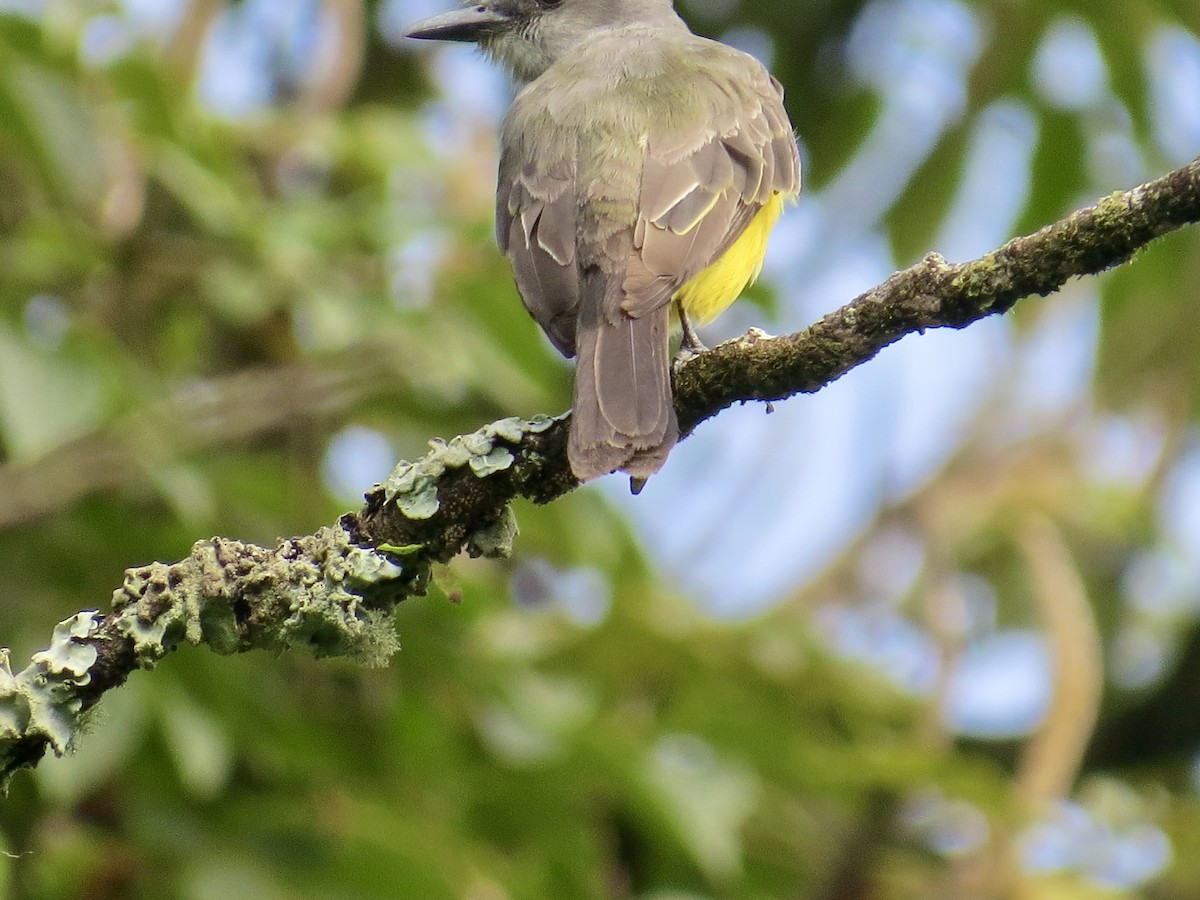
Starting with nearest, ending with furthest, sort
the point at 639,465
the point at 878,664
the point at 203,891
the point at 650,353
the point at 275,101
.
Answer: the point at 639,465 → the point at 650,353 → the point at 203,891 → the point at 878,664 → the point at 275,101

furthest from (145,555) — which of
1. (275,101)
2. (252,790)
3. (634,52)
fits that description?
(275,101)

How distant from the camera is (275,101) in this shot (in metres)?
5.67

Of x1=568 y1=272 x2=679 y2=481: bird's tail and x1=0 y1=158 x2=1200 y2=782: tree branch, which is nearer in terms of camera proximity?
x1=0 y1=158 x2=1200 y2=782: tree branch

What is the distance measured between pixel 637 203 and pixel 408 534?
1.39m

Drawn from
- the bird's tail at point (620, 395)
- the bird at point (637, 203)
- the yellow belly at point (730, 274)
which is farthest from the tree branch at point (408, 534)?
the yellow belly at point (730, 274)

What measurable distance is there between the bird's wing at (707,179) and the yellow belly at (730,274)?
0.22 feet

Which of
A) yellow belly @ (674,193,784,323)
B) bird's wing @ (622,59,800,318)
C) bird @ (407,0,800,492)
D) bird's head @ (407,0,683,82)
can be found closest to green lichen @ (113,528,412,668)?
bird @ (407,0,800,492)

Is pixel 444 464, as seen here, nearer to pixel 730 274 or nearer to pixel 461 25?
pixel 730 274

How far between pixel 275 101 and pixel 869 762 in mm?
2959

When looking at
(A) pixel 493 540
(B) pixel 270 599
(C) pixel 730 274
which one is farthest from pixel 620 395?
(C) pixel 730 274

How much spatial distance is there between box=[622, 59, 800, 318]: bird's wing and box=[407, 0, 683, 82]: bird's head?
87 cm

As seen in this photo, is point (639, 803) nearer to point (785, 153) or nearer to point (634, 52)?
point (785, 153)

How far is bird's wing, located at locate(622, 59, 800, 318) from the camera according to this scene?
11.5 feet

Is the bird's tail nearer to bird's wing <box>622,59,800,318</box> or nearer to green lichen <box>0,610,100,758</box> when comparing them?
bird's wing <box>622,59,800,318</box>
